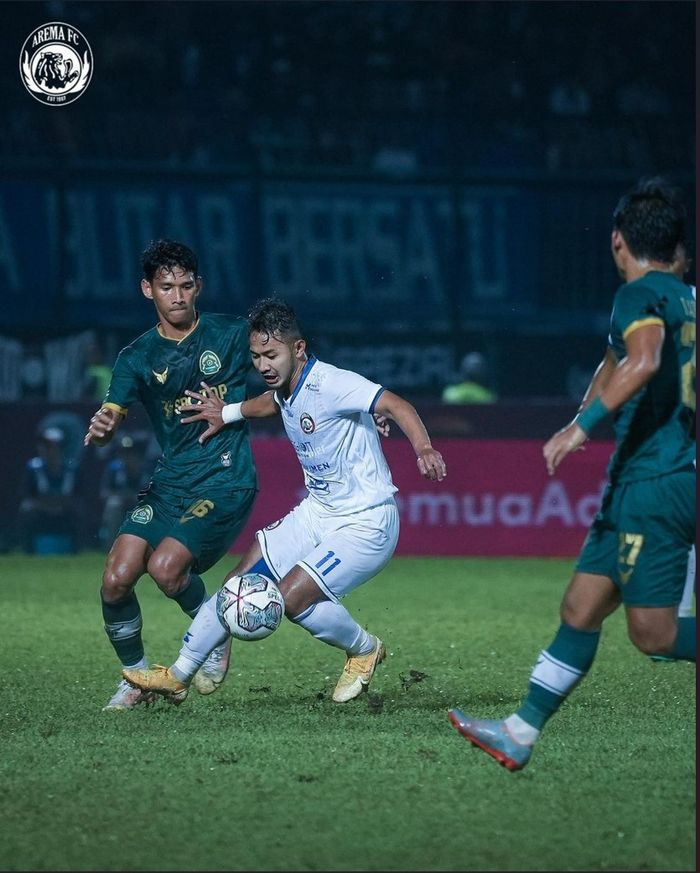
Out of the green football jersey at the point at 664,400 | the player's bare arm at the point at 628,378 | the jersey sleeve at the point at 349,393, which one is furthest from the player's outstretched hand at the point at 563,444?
the jersey sleeve at the point at 349,393

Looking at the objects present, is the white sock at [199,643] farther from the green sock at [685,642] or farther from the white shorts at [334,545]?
the green sock at [685,642]

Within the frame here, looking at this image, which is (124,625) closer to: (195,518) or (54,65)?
(195,518)

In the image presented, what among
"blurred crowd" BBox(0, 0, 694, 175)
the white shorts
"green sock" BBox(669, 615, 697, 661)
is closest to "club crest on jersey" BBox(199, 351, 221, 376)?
the white shorts

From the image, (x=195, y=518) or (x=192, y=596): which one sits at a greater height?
(x=195, y=518)

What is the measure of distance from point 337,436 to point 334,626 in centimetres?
85

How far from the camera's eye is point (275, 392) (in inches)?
259

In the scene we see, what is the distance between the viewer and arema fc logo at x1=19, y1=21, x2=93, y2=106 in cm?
1622

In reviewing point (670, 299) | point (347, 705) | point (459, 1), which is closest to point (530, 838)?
point (670, 299)

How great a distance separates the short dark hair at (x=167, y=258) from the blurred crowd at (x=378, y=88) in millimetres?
9132

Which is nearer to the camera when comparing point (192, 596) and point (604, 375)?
point (604, 375)

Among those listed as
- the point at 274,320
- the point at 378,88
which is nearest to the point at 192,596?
the point at 274,320

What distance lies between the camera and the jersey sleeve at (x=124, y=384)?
22.3ft

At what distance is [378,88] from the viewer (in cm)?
1798

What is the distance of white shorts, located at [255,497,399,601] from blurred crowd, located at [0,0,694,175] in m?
9.63
